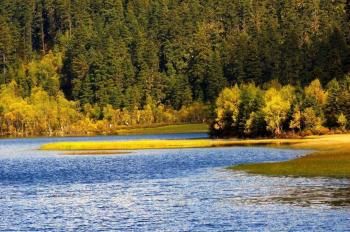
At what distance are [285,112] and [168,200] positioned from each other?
4232 inches

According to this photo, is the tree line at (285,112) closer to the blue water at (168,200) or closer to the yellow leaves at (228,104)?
the yellow leaves at (228,104)

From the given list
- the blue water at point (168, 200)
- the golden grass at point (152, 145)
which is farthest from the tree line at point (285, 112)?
the blue water at point (168, 200)

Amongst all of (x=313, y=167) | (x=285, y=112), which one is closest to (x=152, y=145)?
(x=285, y=112)

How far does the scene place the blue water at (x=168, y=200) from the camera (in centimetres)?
5738

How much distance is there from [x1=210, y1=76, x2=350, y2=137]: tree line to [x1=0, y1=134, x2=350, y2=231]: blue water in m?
63.3

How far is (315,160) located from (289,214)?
Answer: 3931 centimetres

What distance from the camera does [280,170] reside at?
90.3 m

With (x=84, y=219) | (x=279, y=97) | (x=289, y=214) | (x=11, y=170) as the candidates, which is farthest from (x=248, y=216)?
(x=279, y=97)

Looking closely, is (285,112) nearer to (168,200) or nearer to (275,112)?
(275,112)

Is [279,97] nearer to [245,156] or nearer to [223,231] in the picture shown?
[245,156]

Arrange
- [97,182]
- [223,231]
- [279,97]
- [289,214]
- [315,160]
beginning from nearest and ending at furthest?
1. [223,231]
2. [289,214]
3. [97,182]
4. [315,160]
5. [279,97]

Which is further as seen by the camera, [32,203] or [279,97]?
[279,97]

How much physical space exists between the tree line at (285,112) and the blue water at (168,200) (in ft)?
208

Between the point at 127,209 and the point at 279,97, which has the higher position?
the point at 279,97
